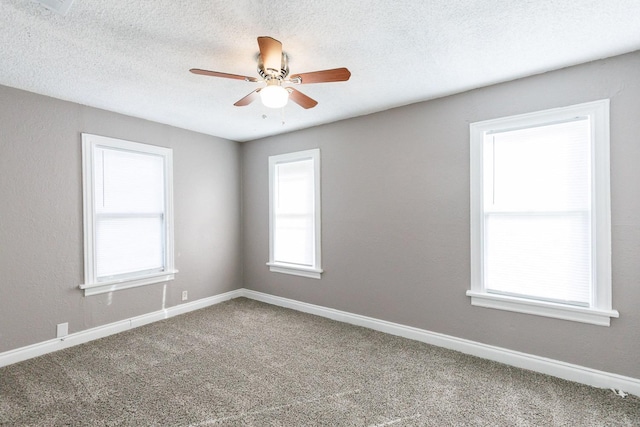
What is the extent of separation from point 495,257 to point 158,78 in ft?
10.9

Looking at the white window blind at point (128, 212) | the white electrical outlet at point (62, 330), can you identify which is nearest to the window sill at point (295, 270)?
the white window blind at point (128, 212)

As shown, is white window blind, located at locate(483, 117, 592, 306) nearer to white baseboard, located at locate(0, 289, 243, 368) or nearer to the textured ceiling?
the textured ceiling

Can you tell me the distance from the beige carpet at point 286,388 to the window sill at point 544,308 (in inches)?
19.2

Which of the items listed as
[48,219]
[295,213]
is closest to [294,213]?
[295,213]

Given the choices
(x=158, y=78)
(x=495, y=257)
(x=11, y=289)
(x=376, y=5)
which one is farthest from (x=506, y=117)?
(x=11, y=289)

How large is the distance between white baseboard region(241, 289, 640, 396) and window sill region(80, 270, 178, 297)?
1869 mm

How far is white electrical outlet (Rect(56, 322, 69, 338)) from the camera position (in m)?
2.96

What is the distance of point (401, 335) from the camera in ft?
10.6

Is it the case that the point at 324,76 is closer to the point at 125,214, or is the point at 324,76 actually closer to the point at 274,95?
the point at 274,95

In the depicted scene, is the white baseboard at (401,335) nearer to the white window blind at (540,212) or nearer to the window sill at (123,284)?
the window sill at (123,284)

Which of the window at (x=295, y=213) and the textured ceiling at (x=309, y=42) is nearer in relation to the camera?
the textured ceiling at (x=309, y=42)

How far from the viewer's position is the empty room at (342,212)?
195cm

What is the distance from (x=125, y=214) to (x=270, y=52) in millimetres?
2766

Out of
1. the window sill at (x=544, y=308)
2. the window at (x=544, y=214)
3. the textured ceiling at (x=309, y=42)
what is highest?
the textured ceiling at (x=309, y=42)
